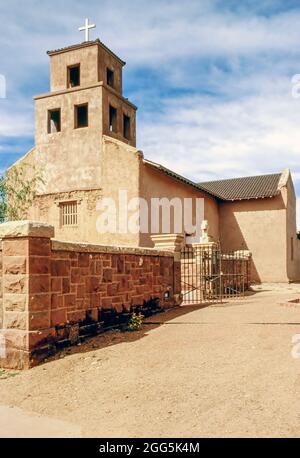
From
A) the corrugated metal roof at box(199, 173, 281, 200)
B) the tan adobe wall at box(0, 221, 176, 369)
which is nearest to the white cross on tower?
the corrugated metal roof at box(199, 173, 281, 200)

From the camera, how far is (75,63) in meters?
17.7

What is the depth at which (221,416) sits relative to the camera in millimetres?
4184

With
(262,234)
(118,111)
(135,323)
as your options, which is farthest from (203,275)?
(262,234)

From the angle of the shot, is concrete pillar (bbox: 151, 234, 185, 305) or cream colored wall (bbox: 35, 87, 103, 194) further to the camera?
cream colored wall (bbox: 35, 87, 103, 194)

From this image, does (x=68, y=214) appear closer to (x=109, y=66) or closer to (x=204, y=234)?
(x=204, y=234)

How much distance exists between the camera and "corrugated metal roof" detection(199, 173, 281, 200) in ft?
76.0

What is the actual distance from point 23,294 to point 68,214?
439 inches

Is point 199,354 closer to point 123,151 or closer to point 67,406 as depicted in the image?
point 67,406

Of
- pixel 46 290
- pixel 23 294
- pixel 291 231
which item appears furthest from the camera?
pixel 291 231

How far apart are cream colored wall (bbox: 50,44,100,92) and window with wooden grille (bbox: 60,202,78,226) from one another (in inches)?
193

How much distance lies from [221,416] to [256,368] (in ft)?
4.94

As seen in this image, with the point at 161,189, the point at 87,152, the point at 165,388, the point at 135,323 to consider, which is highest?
the point at 87,152

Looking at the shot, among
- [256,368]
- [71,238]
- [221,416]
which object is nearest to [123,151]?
[71,238]

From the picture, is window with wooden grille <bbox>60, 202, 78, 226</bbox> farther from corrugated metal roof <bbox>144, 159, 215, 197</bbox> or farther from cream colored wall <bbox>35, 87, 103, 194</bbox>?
corrugated metal roof <bbox>144, 159, 215, 197</bbox>
